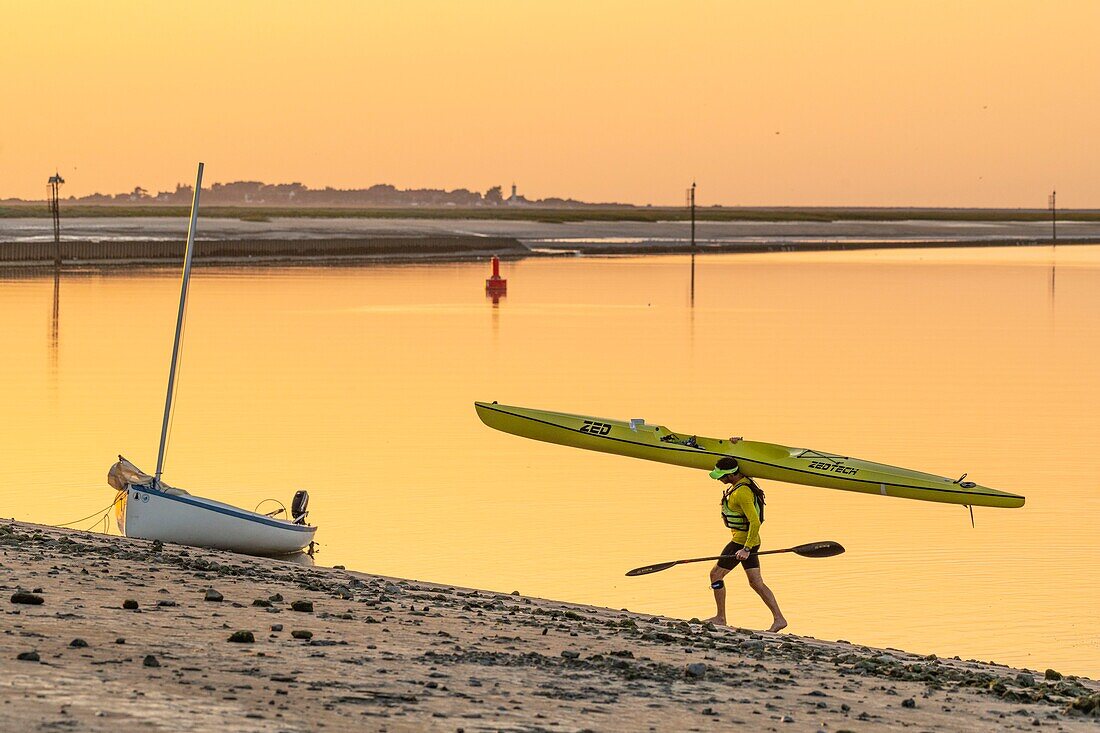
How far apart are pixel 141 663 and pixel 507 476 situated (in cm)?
1513

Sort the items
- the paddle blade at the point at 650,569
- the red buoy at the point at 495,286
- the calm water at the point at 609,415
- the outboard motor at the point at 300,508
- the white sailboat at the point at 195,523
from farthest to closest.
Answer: the red buoy at the point at 495,286, the outboard motor at the point at 300,508, the calm water at the point at 609,415, the white sailboat at the point at 195,523, the paddle blade at the point at 650,569

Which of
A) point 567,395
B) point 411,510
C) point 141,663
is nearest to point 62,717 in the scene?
point 141,663

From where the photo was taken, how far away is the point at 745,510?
16.4 meters

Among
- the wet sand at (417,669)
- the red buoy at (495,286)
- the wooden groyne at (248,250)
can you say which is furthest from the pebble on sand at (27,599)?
the wooden groyne at (248,250)

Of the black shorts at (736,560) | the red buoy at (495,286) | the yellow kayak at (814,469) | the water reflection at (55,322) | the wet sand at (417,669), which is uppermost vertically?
the red buoy at (495,286)

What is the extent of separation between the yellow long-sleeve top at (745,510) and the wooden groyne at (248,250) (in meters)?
88.6

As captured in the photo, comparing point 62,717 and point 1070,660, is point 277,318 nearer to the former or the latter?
point 1070,660

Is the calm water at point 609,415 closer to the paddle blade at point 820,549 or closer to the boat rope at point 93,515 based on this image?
the boat rope at point 93,515

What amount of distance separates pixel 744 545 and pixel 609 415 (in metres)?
18.1

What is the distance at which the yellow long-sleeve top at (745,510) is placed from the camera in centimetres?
1633

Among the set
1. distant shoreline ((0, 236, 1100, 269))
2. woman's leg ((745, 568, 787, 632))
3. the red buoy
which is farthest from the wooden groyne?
woman's leg ((745, 568, 787, 632))

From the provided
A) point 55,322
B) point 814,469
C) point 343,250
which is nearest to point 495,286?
point 55,322

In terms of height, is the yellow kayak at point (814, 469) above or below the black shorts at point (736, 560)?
above

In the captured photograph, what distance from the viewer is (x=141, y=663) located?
11.4 meters
